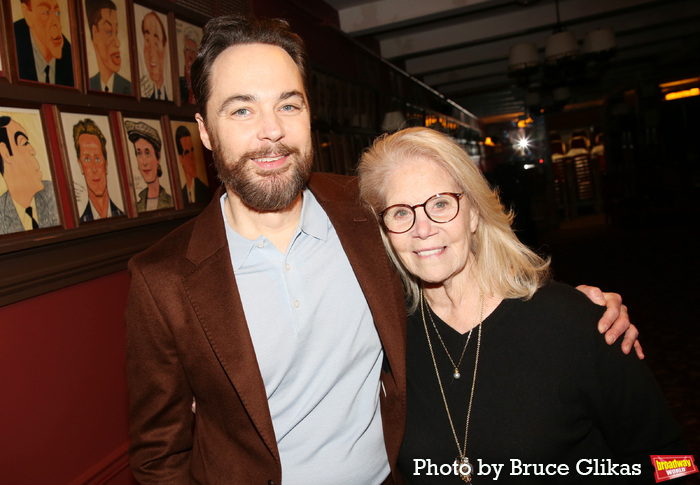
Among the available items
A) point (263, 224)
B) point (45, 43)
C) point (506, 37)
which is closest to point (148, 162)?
point (45, 43)

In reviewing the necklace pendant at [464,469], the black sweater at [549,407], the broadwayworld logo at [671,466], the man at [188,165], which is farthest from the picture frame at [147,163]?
the broadwayworld logo at [671,466]

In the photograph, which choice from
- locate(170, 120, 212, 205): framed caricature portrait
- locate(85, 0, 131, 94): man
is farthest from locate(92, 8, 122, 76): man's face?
locate(170, 120, 212, 205): framed caricature portrait

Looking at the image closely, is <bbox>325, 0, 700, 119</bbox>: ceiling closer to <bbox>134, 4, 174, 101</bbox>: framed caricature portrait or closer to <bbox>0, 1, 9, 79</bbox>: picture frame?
<bbox>134, 4, 174, 101</bbox>: framed caricature portrait

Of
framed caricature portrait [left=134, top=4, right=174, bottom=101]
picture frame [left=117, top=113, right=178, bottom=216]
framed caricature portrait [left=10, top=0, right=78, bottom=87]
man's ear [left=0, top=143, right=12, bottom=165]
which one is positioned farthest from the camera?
framed caricature portrait [left=134, top=4, right=174, bottom=101]

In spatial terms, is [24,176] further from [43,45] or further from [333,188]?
[333,188]

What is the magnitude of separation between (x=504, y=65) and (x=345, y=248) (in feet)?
29.3

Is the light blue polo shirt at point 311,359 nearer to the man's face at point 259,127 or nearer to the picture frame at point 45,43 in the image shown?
the man's face at point 259,127

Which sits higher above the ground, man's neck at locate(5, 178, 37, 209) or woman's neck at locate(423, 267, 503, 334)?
man's neck at locate(5, 178, 37, 209)

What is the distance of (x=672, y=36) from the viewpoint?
863cm

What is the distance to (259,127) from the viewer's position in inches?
57.9

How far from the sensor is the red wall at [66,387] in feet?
5.90

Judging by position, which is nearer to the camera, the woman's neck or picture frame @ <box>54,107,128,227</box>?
the woman's neck

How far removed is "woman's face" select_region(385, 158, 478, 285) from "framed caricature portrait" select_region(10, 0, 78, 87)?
4.57 ft

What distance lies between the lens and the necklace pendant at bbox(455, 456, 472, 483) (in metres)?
1.41
